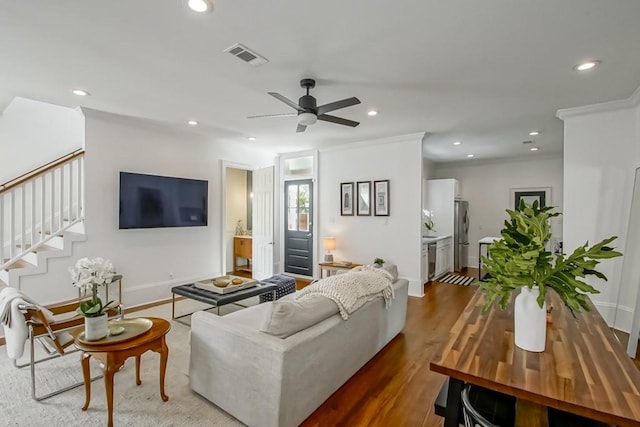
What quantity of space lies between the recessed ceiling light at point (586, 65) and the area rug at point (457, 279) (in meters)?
4.23

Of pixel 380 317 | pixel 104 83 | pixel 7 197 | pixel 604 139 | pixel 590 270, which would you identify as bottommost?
pixel 380 317

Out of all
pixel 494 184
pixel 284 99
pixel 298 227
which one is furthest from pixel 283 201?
pixel 494 184

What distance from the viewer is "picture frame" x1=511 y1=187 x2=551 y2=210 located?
7.08m

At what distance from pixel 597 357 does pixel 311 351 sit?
1454mm

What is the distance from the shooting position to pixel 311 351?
199cm

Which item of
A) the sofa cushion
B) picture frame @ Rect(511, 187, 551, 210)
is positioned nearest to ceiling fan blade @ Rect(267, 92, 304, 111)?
the sofa cushion

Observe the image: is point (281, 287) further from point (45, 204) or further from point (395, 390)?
point (45, 204)

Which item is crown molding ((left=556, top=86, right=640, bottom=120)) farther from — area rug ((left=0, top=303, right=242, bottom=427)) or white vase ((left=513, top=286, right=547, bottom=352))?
area rug ((left=0, top=303, right=242, bottom=427))

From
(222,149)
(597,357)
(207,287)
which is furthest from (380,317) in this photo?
(222,149)

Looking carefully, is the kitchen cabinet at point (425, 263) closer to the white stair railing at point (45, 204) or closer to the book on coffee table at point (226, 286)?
the book on coffee table at point (226, 286)

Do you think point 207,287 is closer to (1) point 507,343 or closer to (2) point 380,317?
(2) point 380,317

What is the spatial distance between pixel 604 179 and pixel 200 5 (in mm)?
4764

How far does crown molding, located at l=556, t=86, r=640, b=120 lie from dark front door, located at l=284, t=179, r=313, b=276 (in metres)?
4.22

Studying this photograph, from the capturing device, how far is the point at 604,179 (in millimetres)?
3783
